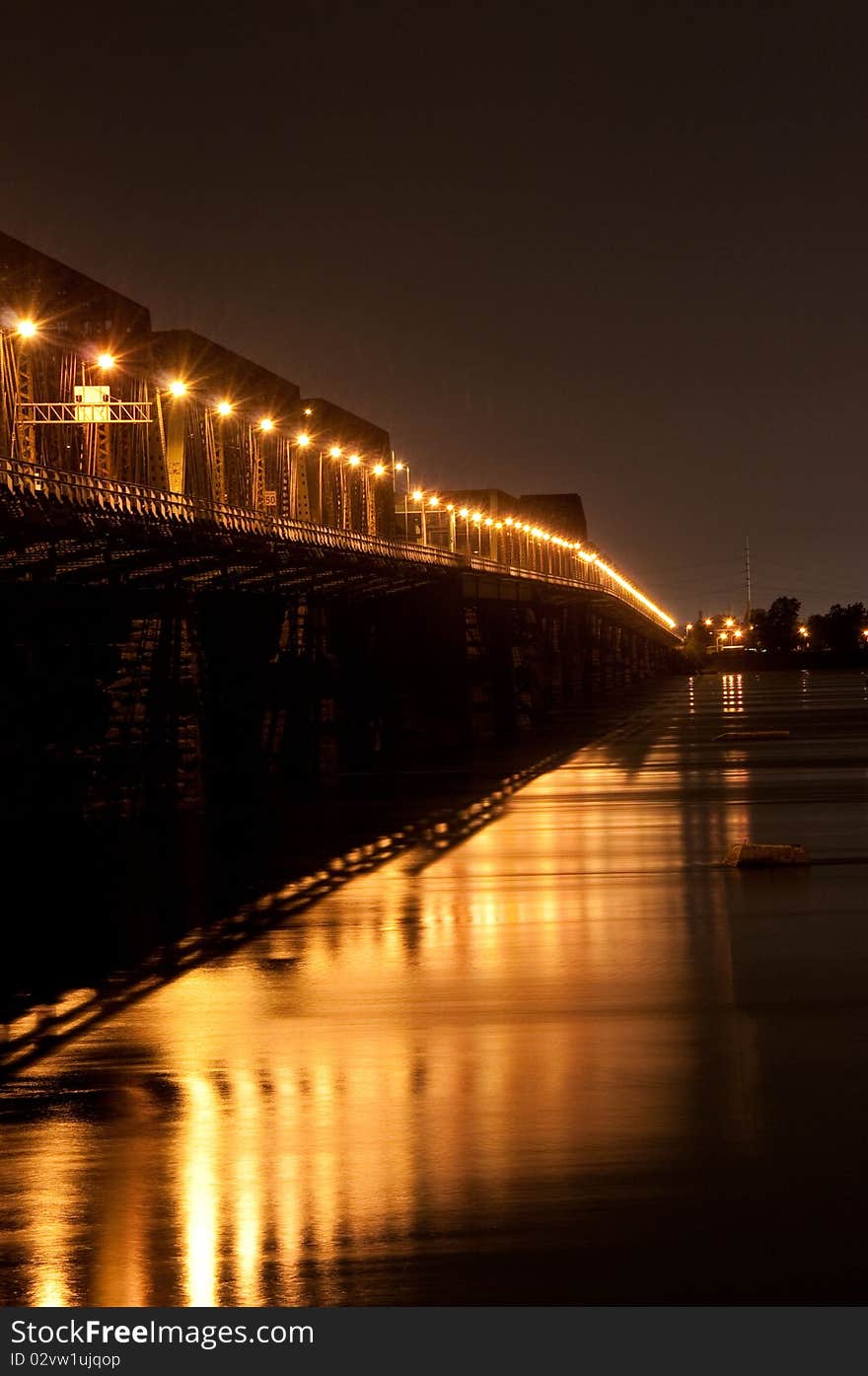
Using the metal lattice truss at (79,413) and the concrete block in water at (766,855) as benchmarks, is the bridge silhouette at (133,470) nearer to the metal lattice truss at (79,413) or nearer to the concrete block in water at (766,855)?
the metal lattice truss at (79,413)

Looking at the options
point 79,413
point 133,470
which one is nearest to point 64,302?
point 133,470

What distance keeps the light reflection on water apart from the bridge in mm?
12257

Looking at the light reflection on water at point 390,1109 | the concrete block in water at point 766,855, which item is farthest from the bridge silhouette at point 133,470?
the concrete block in water at point 766,855

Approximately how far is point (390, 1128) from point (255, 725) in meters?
44.1

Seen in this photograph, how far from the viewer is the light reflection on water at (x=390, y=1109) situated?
11008 millimetres

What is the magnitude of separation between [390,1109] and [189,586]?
35.9m

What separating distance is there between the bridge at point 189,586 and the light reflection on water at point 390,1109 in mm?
12257

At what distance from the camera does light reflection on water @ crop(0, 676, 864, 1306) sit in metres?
11.0

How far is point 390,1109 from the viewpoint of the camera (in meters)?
14.7

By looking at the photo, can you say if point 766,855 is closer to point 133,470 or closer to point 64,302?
point 133,470

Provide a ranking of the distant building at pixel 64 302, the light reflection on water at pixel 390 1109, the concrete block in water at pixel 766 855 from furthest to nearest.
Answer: the distant building at pixel 64 302 < the concrete block in water at pixel 766 855 < the light reflection on water at pixel 390 1109

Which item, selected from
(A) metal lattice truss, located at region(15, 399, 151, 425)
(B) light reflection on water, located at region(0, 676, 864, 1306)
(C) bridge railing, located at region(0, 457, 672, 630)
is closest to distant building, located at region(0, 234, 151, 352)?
(A) metal lattice truss, located at region(15, 399, 151, 425)

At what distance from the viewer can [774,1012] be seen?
59.3ft

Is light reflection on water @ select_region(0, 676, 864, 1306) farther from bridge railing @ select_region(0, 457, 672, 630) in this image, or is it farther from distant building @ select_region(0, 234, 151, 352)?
distant building @ select_region(0, 234, 151, 352)
